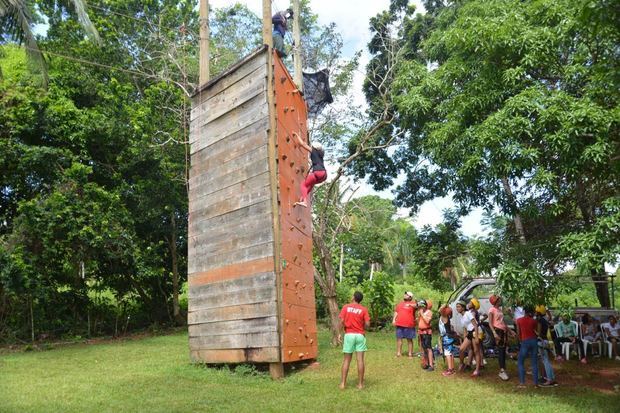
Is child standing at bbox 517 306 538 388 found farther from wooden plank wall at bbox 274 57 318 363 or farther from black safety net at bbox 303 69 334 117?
black safety net at bbox 303 69 334 117

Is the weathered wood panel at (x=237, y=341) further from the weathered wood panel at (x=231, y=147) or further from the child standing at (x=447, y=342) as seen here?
the weathered wood panel at (x=231, y=147)

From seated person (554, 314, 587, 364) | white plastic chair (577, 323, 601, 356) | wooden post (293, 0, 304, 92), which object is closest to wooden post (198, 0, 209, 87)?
wooden post (293, 0, 304, 92)

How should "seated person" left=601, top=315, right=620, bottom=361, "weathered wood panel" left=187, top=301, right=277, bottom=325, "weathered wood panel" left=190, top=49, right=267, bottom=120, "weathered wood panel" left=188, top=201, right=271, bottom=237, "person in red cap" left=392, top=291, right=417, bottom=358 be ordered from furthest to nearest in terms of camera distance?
"person in red cap" left=392, top=291, right=417, bottom=358 → "seated person" left=601, top=315, right=620, bottom=361 → "weathered wood panel" left=190, top=49, right=267, bottom=120 → "weathered wood panel" left=188, top=201, right=271, bottom=237 → "weathered wood panel" left=187, top=301, right=277, bottom=325

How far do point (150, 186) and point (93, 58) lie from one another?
5.36 m

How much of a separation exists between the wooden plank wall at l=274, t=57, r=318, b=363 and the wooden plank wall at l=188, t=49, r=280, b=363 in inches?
12.7

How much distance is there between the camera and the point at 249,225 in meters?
10.1

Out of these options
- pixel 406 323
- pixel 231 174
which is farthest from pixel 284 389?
pixel 406 323

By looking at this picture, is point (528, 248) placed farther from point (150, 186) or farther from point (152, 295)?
point (152, 295)

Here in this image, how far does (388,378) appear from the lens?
31.3ft

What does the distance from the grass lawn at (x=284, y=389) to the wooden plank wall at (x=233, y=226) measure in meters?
0.71

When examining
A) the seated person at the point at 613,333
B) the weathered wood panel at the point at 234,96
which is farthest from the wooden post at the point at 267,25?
the seated person at the point at 613,333

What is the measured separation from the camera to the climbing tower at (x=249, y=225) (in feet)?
31.6

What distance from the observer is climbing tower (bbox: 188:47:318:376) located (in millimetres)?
9625

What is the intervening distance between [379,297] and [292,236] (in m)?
10.4
